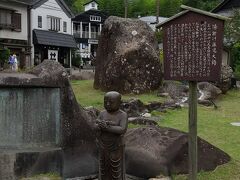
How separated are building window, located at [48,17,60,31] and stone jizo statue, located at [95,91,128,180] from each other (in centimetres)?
3251

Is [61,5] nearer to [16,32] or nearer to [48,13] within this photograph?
[48,13]

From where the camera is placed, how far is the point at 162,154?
7.08 meters

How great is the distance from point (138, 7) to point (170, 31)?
67.1 metres

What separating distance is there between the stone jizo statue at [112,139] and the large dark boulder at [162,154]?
3.67 feet

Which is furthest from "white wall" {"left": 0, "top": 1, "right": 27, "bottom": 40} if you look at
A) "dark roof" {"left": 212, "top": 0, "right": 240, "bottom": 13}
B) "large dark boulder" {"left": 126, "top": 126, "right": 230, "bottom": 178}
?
"large dark boulder" {"left": 126, "top": 126, "right": 230, "bottom": 178}

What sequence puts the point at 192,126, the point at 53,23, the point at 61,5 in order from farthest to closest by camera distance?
the point at 61,5 < the point at 53,23 < the point at 192,126

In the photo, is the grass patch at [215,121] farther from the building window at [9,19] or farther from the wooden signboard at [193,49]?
the building window at [9,19]

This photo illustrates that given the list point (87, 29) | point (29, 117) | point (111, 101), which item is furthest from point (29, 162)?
point (87, 29)

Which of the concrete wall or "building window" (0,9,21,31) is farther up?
"building window" (0,9,21,31)

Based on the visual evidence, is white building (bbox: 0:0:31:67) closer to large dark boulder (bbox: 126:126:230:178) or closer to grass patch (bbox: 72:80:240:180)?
grass patch (bbox: 72:80:240:180)

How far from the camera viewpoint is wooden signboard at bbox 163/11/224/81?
5699 millimetres

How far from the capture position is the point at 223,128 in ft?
36.3

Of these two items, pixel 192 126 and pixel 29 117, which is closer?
pixel 192 126

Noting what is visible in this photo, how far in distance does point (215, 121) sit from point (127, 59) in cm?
489
